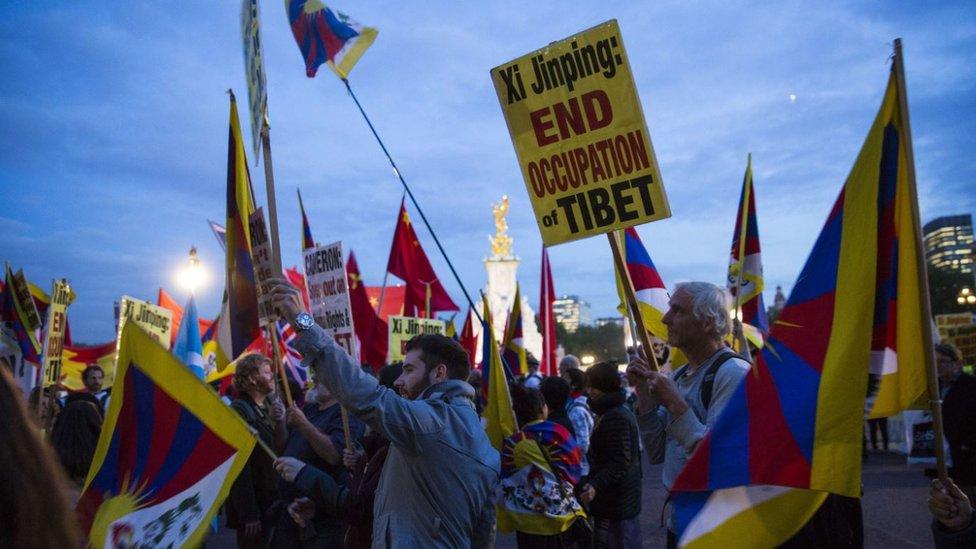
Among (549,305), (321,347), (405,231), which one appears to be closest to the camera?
(321,347)

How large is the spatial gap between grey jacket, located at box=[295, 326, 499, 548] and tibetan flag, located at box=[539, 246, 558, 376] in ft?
32.6

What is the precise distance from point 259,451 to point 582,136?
4157 mm

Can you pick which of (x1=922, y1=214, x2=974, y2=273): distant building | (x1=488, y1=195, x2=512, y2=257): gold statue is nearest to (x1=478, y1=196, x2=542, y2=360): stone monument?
(x1=488, y1=195, x2=512, y2=257): gold statue

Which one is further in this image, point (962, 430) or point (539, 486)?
point (962, 430)

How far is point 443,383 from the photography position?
3.90 metres

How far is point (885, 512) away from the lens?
10805 millimetres

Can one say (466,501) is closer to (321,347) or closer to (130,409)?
(321,347)

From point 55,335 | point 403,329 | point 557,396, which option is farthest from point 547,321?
point 55,335

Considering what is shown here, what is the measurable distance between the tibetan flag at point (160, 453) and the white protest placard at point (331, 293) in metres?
1.86

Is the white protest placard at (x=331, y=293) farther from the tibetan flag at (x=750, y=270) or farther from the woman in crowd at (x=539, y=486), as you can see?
the tibetan flag at (x=750, y=270)

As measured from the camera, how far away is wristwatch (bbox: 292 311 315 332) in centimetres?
327

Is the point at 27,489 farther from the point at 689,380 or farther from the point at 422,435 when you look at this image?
the point at 689,380

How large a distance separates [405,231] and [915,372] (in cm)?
1334

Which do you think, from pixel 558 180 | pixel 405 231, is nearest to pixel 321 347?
pixel 558 180
